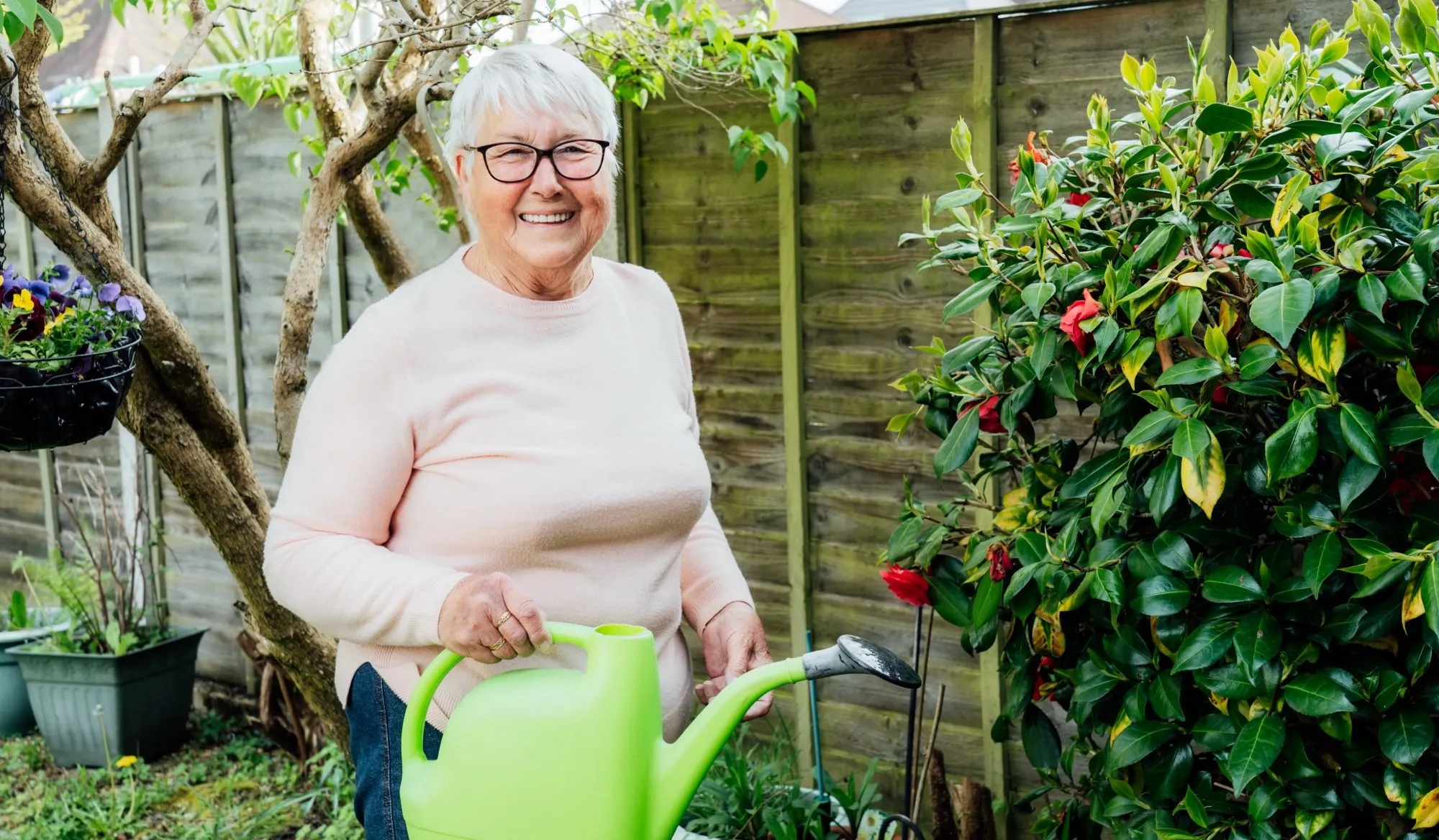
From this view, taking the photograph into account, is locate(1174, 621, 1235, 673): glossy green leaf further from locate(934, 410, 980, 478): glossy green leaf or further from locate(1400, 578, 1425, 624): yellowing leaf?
locate(934, 410, 980, 478): glossy green leaf

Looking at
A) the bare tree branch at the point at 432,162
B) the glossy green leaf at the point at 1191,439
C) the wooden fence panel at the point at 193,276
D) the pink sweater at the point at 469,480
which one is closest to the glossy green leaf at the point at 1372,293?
the glossy green leaf at the point at 1191,439

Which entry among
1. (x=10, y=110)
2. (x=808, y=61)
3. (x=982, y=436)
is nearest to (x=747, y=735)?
(x=982, y=436)

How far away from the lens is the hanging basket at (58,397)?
184 centimetres

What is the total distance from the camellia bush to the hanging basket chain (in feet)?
4.61

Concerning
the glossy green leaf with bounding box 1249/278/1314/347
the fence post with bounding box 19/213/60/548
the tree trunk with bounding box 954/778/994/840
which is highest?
the glossy green leaf with bounding box 1249/278/1314/347

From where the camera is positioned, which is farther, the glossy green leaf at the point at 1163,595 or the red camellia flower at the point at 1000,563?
the red camellia flower at the point at 1000,563

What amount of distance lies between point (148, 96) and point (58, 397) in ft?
1.98

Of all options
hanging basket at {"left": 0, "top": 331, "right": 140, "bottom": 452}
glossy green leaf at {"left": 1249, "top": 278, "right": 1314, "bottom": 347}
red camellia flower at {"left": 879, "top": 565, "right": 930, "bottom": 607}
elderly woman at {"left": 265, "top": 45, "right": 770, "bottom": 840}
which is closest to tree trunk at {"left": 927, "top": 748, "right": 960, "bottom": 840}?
red camellia flower at {"left": 879, "top": 565, "right": 930, "bottom": 607}

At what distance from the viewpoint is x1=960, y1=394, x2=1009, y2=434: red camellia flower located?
1840 millimetres

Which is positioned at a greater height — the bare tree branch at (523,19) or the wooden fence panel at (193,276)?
the bare tree branch at (523,19)

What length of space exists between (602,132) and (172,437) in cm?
123

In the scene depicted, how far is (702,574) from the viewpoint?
1761 millimetres

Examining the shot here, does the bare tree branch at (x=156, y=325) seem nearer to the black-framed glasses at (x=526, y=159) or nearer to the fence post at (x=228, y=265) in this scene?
the black-framed glasses at (x=526, y=159)

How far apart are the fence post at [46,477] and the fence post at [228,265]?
0.97 metres
